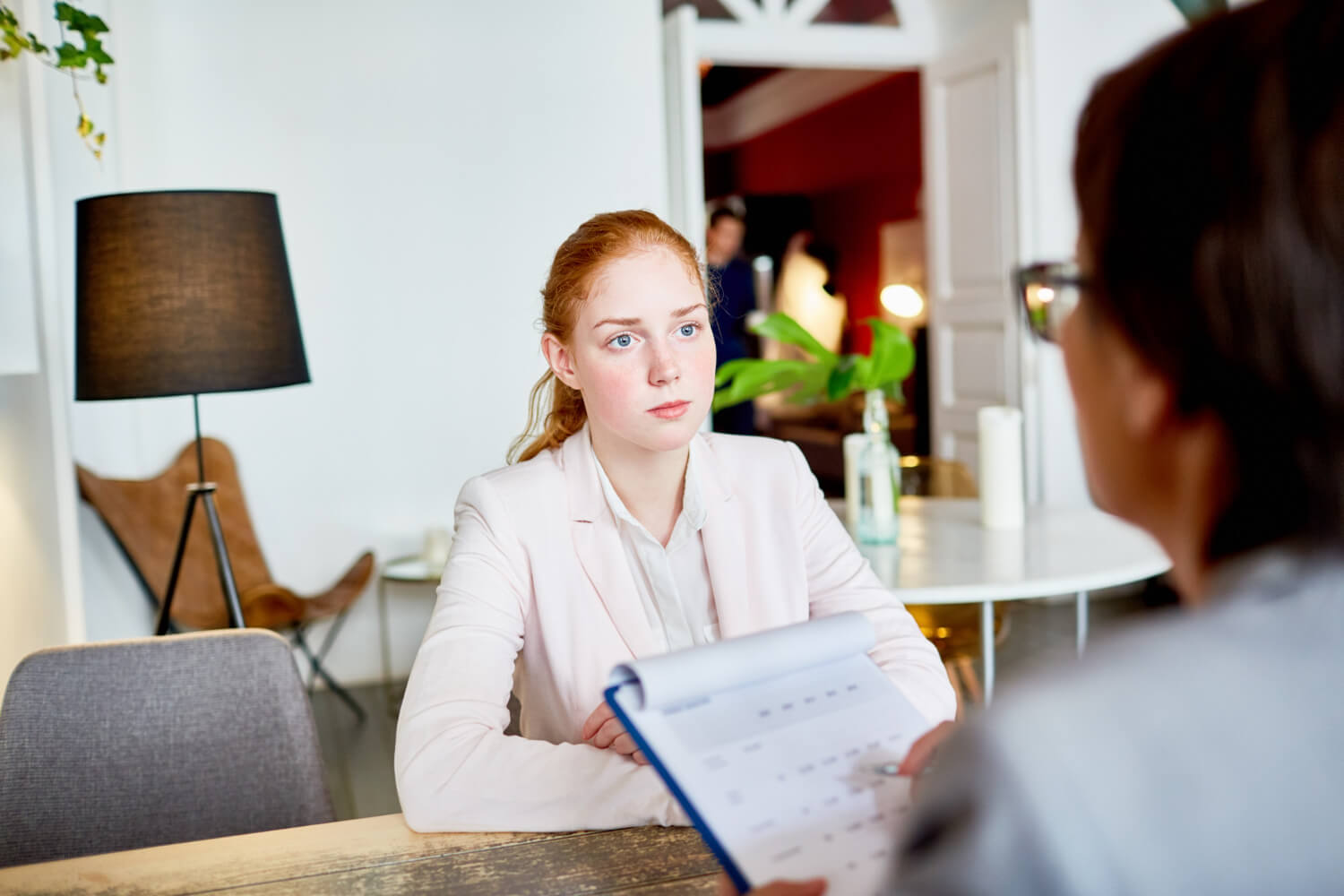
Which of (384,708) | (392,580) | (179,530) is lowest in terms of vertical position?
(384,708)

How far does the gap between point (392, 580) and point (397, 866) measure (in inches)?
125

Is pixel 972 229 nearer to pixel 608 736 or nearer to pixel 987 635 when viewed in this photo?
pixel 987 635

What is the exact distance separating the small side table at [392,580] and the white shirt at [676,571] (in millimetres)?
2435

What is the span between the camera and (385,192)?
4.26 metres

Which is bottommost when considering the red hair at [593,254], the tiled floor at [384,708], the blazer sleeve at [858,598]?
the tiled floor at [384,708]

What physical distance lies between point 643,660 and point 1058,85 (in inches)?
192

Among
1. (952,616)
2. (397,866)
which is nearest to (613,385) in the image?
(397,866)

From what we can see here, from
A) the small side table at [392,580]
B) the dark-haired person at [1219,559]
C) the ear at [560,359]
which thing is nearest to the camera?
the dark-haired person at [1219,559]

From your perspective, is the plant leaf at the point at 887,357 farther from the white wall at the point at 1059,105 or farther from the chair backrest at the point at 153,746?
the white wall at the point at 1059,105

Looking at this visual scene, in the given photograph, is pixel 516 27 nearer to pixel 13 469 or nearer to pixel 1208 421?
pixel 13 469

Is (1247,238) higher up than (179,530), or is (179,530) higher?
(1247,238)

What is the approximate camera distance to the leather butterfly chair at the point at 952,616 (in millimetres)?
3035

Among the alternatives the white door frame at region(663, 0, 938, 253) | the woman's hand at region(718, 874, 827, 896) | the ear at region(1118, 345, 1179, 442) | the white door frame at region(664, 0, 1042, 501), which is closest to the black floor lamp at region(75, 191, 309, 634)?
the woman's hand at region(718, 874, 827, 896)

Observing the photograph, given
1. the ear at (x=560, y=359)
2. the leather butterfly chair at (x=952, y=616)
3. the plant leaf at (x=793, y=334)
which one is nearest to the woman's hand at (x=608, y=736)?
the ear at (x=560, y=359)
